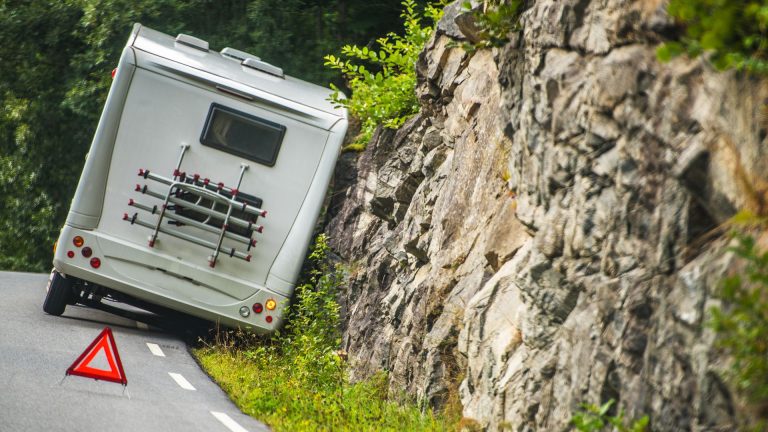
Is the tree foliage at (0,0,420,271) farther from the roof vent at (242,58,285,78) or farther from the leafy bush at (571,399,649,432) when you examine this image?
the leafy bush at (571,399,649,432)

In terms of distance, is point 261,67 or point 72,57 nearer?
point 261,67

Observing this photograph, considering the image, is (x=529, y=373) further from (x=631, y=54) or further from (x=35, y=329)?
(x=35, y=329)

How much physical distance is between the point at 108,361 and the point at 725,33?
651 centimetres

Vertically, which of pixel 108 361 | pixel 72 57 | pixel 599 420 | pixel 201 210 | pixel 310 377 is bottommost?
pixel 108 361

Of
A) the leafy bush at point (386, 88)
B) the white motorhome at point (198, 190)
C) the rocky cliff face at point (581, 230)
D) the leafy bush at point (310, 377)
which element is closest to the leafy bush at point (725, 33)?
the rocky cliff face at point (581, 230)

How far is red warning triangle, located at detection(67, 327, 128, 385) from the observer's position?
366 inches

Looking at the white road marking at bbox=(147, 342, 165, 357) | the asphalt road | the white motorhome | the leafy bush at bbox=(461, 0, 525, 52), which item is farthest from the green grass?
the leafy bush at bbox=(461, 0, 525, 52)

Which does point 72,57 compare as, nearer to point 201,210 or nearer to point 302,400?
point 201,210

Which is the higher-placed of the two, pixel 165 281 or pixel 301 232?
pixel 301 232

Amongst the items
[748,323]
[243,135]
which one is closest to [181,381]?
[243,135]

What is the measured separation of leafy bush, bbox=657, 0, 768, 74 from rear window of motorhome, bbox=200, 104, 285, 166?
7.93 m

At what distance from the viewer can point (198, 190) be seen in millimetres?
12383

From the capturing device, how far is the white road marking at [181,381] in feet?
34.3

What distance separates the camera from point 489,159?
9.45 meters
